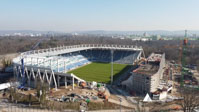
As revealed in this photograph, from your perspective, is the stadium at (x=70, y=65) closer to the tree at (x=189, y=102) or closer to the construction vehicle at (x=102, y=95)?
the construction vehicle at (x=102, y=95)

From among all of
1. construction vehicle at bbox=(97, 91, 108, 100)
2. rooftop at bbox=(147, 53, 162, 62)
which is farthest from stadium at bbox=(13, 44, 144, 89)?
rooftop at bbox=(147, 53, 162, 62)

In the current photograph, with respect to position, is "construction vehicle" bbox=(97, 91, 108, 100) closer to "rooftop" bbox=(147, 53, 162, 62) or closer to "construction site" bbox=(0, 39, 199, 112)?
"construction site" bbox=(0, 39, 199, 112)

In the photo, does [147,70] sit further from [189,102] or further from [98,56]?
[98,56]

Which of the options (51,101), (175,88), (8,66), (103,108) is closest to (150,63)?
(175,88)

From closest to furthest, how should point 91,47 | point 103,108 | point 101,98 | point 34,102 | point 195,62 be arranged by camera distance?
point 103,108, point 34,102, point 101,98, point 195,62, point 91,47

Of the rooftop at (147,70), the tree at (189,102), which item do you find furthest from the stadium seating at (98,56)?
the tree at (189,102)

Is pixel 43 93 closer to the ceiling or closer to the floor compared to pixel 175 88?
closer to the ceiling

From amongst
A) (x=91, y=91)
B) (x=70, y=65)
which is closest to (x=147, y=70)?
(x=91, y=91)

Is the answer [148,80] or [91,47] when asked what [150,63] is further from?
[91,47]
